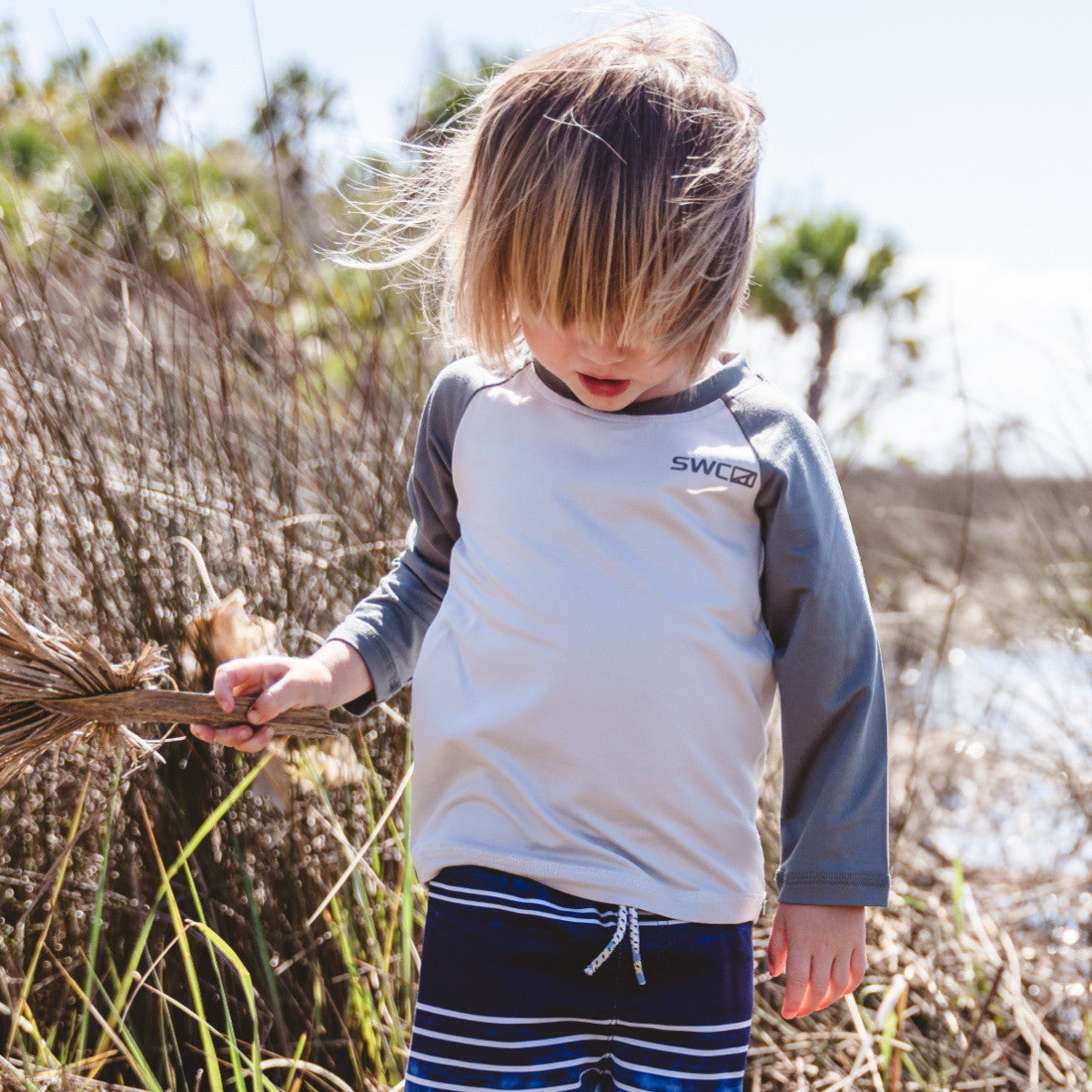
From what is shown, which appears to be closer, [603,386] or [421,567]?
[603,386]

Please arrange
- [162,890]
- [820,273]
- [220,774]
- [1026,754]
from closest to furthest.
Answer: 1. [162,890]
2. [220,774]
3. [1026,754]
4. [820,273]

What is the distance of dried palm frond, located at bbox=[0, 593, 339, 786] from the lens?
99cm

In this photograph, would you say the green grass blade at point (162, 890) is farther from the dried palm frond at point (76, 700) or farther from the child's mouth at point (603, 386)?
the child's mouth at point (603, 386)

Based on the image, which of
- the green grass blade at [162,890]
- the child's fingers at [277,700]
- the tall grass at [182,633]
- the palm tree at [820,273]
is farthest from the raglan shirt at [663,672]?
the palm tree at [820,273]

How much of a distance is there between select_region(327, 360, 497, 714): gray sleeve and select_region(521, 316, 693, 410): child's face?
0.15 meters

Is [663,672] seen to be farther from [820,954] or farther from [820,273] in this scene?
[820,273]

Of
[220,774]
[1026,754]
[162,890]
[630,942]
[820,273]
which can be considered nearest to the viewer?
[630,942]

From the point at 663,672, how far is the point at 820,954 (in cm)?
27

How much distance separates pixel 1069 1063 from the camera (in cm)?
171

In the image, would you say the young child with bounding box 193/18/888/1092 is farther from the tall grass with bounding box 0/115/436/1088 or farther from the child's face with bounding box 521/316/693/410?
the tall grass with bounding box 0/115/436/1088

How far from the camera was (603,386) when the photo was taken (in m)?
1.00

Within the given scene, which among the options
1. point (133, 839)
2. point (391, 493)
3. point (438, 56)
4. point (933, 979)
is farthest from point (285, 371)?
point (933, 979)

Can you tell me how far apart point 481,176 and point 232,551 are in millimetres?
792

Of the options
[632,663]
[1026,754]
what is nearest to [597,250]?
[632,663]
